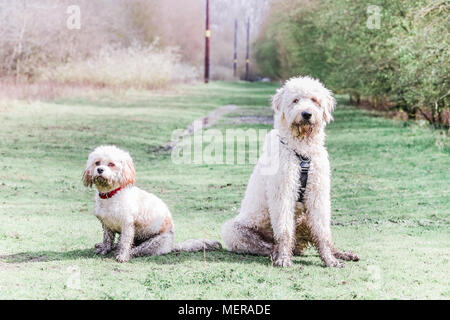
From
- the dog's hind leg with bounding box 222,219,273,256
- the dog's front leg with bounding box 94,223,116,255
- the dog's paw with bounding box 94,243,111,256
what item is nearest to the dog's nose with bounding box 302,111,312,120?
the dog's hind leg with bounding box 222,219,273,256

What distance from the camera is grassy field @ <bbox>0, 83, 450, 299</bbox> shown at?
5137 mm

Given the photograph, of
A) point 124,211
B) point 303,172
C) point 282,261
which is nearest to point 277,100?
point 303,172

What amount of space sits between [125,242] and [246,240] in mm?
1206

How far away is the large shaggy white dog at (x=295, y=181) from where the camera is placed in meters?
5.86

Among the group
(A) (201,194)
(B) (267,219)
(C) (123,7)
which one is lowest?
(A) (201,194)

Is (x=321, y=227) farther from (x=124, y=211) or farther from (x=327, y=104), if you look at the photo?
(x=124, y=211)

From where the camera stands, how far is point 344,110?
30.5m

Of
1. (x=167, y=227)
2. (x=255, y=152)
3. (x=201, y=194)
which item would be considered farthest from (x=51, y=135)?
(x=167, y=227)

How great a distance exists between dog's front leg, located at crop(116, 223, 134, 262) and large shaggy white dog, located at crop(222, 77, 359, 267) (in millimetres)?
1049

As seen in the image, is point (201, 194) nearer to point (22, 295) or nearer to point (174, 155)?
point (174, 155)

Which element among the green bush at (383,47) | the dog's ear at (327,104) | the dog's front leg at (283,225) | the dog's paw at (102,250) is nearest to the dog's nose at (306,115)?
the dog's ear at (327,104)

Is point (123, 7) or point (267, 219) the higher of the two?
point (123, 7)

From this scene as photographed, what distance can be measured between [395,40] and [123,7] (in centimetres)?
4061

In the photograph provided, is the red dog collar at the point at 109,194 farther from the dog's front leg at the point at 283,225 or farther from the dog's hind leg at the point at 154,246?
the dog's front leg at the point at 283,225
